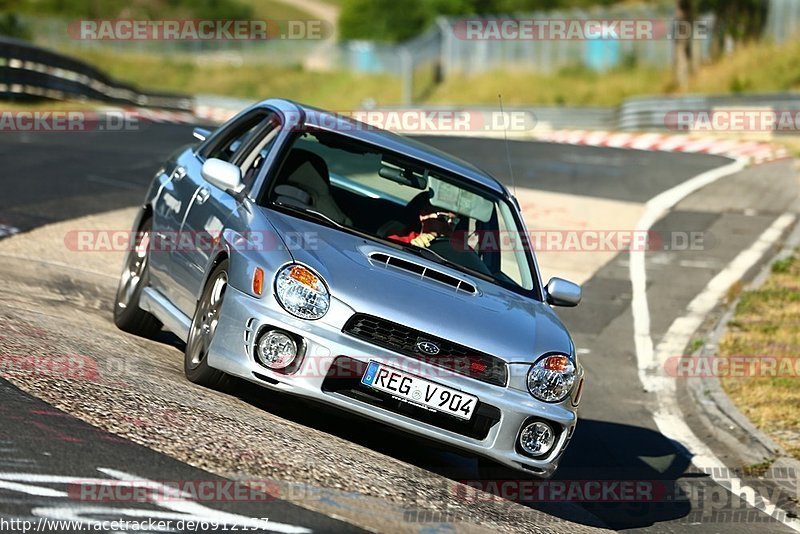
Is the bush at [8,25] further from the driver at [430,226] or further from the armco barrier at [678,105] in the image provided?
the driver at [430,226]

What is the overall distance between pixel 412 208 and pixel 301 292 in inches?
61.7

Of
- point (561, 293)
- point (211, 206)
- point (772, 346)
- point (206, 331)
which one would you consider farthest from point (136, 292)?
point (772, 346)

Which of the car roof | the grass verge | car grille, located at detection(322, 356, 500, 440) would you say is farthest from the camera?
the grass verge

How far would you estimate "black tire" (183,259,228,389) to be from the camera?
22.0 feet

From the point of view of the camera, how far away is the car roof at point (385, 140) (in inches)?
309

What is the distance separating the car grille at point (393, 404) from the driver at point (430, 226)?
138cm

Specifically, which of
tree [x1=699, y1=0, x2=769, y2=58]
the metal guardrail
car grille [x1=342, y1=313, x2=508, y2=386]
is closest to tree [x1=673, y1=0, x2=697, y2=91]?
tree [x1=699, y1=0, x2=769, y2=58]

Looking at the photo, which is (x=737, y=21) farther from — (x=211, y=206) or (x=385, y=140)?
(x=211, y=206)

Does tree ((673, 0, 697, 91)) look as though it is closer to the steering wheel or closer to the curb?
the curb

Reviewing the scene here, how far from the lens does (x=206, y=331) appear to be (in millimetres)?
6797

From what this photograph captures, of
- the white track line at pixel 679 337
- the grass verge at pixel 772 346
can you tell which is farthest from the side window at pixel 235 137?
the grass verge at pixel 772 346

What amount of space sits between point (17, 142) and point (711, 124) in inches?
623

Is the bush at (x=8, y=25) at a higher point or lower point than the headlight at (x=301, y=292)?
higher

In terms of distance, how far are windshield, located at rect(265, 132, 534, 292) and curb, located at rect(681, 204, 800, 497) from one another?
7.37ft
